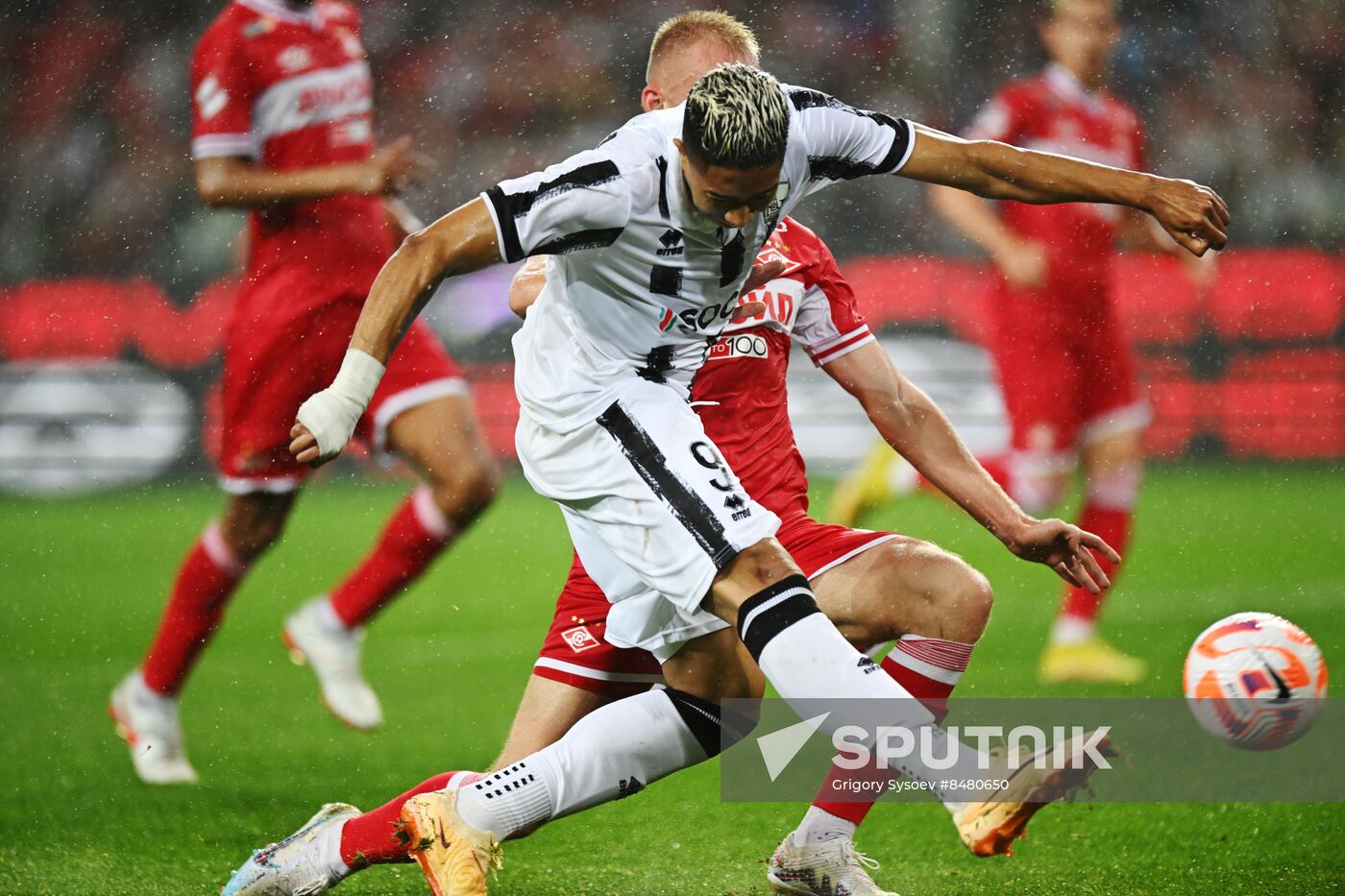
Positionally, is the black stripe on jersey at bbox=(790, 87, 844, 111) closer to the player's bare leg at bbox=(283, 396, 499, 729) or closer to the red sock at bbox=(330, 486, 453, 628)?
the player's bare leg at bbox=(283, 396, 499, 729)

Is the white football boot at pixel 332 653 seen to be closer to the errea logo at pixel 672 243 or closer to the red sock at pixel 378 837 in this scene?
the red sock at pixel 378 837

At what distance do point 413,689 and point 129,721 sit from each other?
4.68 ft

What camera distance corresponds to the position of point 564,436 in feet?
9.75

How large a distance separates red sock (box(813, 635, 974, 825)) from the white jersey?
0.75 m

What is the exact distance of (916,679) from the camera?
10.6 ft

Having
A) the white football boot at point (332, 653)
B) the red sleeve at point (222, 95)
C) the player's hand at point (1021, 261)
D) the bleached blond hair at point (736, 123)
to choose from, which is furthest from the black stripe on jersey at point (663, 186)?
the player's hand at point (1021, 261)

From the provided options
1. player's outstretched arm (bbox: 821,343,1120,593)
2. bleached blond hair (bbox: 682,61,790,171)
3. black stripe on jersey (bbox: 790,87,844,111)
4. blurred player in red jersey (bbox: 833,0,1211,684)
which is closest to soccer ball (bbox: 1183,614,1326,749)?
player's outstretched arm (bbox: 821,343,1120,593)

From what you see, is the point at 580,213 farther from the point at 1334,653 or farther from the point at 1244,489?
the point at 1244,489

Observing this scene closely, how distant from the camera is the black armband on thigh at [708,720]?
10.4ft

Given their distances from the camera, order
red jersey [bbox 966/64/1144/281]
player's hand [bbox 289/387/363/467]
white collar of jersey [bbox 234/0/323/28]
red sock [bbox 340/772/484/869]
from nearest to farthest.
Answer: player's hand [bbox 289/387/363/467]
red sock [bbox 340/772/484/869]
white collar of jersey [bbox 234/0/323/28]
red jersey [bbox 966/64/1144/281]

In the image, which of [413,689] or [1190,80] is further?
[1190,80]

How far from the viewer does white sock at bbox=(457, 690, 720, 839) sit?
9.88 feet

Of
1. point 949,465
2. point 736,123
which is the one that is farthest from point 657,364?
point 949,465

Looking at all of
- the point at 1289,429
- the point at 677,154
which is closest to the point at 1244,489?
the point at 1289,429
